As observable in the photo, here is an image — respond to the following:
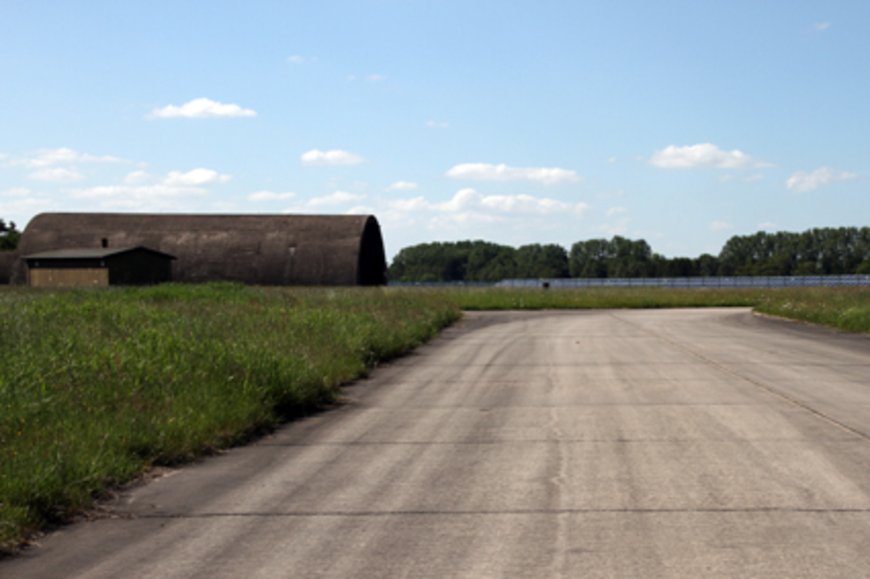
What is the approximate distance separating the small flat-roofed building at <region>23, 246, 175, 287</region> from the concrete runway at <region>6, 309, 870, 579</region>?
43992 mm

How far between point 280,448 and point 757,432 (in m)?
4.93

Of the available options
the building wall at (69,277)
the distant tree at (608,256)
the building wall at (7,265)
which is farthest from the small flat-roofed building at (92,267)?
the distant tree at (608,256)

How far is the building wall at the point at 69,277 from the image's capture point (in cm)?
5441

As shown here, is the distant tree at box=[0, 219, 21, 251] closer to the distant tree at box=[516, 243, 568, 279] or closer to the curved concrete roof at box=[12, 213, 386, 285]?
the curved concrete roof at box=[12, 213, 386, 285]

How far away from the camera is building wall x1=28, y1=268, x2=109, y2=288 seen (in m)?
54.4

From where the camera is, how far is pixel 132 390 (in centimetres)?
1072

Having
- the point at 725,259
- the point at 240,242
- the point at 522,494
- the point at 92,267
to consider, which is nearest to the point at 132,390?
the point at 522,494

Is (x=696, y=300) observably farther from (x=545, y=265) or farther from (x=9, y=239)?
(x=545, y=265)

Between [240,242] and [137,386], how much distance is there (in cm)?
5283

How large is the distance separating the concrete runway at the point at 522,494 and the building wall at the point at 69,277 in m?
43.9

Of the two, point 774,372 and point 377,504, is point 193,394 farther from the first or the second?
point 774,372

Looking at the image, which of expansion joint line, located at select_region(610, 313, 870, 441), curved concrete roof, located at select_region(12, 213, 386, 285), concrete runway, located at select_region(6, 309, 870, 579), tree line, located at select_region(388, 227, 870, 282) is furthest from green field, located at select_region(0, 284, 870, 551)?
tree line, located at select_region(388, 227, 870, 282)

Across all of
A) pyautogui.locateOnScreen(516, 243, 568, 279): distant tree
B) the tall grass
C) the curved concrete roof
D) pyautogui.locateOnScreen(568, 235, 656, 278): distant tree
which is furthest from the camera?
pyautogui.locateOnScreen(516, 243, 568, 279): distant tree

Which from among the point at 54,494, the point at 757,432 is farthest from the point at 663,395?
the point at 54,494
